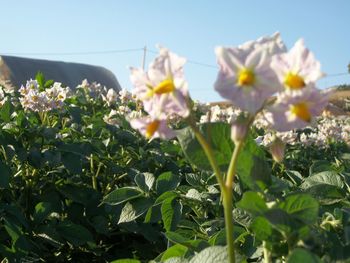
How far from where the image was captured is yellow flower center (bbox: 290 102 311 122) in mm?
789

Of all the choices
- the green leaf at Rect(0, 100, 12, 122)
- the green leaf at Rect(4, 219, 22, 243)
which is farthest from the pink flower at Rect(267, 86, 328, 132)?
the green leaf at Rect(0, 100, 12, 122)

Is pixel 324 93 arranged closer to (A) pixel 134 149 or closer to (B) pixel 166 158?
(B) pixel 166 158

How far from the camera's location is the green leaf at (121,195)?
5.42ft

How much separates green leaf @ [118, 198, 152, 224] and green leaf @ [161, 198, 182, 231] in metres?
0.15

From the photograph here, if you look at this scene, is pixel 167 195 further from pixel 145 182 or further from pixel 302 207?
pixel 302 207

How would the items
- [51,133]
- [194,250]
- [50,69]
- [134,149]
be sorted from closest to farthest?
[194,250] → [51,133] → [134,149] → [50,69]

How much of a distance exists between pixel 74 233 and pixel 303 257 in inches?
57.3

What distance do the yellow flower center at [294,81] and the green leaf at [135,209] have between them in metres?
0.99

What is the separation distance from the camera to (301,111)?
79 cm

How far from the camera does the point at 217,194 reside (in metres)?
1.76

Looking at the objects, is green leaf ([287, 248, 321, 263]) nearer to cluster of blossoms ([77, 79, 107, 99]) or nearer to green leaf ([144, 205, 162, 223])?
green leaf ([144, 205, 162, 223])

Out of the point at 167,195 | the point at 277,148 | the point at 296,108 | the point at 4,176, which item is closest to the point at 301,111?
the point at 296,108

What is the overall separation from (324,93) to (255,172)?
0.59 feet

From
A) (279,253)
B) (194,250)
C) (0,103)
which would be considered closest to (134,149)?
→ (0,103)
